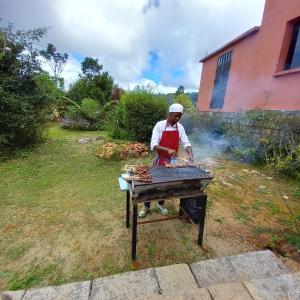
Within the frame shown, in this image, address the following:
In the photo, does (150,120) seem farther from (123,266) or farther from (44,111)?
(123,266)

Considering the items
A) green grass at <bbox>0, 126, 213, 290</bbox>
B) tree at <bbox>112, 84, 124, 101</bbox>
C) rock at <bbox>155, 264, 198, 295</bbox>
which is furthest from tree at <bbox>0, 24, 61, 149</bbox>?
tree at <bbox>112, 84, 124, 101</bbox>

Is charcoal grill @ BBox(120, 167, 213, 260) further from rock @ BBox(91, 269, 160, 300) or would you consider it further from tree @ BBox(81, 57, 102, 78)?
tree @ BBox(81, 57, 102, 78)

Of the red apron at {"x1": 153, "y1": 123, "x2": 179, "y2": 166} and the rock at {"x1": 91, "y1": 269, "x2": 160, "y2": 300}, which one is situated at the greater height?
the red apron at {"x1": 153, "y1": 123, "x2": 179, "y2": 166}

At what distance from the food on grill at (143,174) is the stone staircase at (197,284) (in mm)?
945

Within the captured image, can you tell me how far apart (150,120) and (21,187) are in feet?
14.7

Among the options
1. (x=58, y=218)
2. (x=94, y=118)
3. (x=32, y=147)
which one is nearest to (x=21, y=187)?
(x=58, y=218)

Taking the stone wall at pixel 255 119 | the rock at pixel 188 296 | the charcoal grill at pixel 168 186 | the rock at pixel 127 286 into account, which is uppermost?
the stone wall at pixel 255 119

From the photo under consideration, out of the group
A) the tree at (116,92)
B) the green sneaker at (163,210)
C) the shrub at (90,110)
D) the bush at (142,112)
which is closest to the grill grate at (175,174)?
the green sneaker at (163,210)

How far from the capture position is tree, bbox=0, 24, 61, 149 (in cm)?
638

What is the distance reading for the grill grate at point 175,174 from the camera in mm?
2424

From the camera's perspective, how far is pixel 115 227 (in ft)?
10.8

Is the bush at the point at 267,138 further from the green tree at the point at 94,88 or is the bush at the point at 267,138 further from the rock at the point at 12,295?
the green tree at the point at 94,88

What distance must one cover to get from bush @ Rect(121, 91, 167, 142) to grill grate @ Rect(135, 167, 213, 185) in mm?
4938

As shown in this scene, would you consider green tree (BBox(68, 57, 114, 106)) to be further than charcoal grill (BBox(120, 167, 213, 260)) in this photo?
Yes
